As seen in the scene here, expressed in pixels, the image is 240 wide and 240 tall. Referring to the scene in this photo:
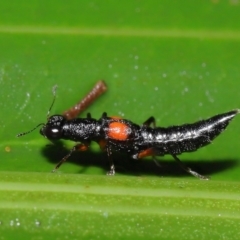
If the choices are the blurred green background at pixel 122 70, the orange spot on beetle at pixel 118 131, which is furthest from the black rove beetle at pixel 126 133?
the blurred green background at pixel 122 70

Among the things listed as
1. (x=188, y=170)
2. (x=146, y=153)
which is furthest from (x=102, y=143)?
(x=188, y=170)

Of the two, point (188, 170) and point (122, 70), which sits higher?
point (122, 70)

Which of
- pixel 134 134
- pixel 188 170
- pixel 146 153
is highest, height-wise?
pixel 134 134

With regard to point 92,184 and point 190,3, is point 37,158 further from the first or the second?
point 190,3

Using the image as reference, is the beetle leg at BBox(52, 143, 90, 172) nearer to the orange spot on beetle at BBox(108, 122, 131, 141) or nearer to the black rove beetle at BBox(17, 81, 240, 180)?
the black rove beetle at BBox(17, 81, 240, 180)

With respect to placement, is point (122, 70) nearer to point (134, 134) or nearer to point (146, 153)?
point (134, 134)

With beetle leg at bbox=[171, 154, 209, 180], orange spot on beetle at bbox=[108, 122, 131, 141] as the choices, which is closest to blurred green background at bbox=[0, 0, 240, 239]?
beetle leg at bbox=[171, 154, 209, 180]

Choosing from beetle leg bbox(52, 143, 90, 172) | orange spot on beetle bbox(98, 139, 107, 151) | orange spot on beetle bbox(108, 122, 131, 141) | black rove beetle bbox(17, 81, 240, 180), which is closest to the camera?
beetle leg bbox(52, 143, 90, 172)
